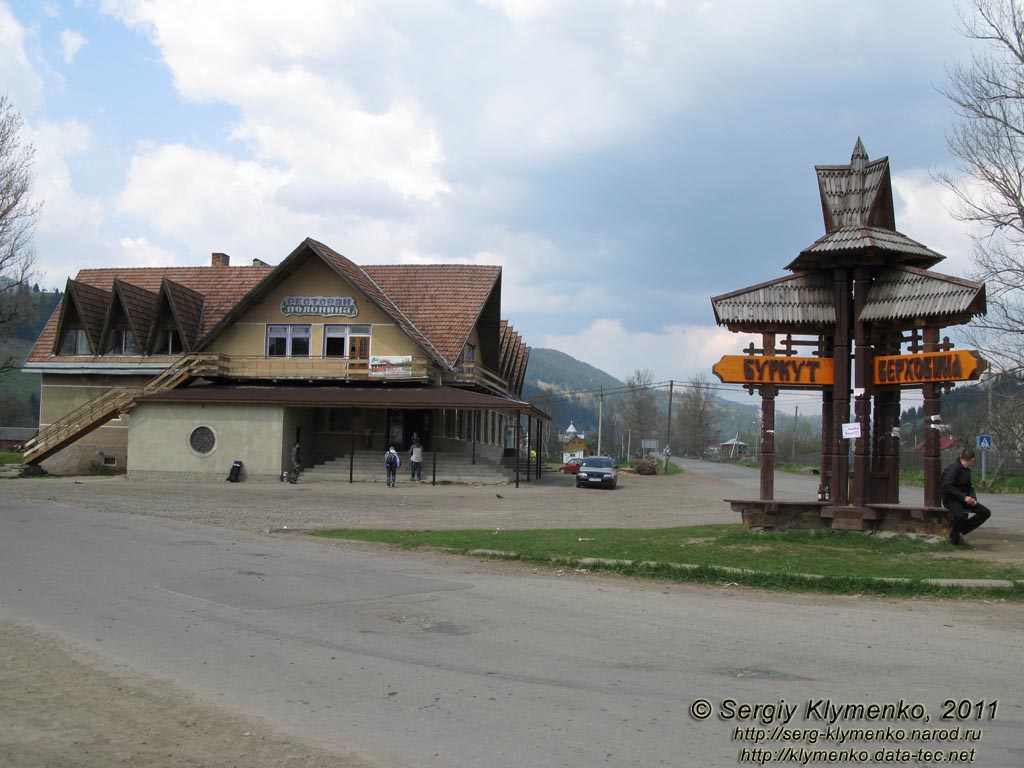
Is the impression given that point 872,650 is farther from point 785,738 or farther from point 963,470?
point 963,470

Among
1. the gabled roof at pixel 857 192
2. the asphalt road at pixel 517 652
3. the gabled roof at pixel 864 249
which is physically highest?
the gabled roof at pixel 857 192

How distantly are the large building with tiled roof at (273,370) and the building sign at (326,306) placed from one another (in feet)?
0.17

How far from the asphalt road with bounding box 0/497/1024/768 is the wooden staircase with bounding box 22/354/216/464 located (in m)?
25.9

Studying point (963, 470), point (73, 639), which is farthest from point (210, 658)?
point (963, 470)

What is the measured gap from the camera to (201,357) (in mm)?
38219

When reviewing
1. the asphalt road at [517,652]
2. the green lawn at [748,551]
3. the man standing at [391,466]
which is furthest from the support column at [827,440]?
the man standing at [391,466]

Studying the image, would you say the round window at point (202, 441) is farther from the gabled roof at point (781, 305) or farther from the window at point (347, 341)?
the gabled roof at point (781, 305)

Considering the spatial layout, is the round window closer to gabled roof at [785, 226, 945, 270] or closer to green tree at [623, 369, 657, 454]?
gabled roof at [785, 226, 945, 270]

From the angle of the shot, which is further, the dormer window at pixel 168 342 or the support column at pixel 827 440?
the dormer window at pixel 168 342

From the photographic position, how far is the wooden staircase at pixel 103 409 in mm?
35688

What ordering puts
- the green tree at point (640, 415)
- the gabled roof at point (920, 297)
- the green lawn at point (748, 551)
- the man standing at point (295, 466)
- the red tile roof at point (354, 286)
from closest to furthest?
the green lawn at point (748, 551) < the gabled roof at point (920, 297) < the man standing at point (295, 466) < the red tile roof at point (354, 286) < the green tree at point (640, 415)

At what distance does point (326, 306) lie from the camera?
128 ft

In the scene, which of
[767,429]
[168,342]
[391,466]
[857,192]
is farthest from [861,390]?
[168,342]

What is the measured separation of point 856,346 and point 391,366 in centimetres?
2502
